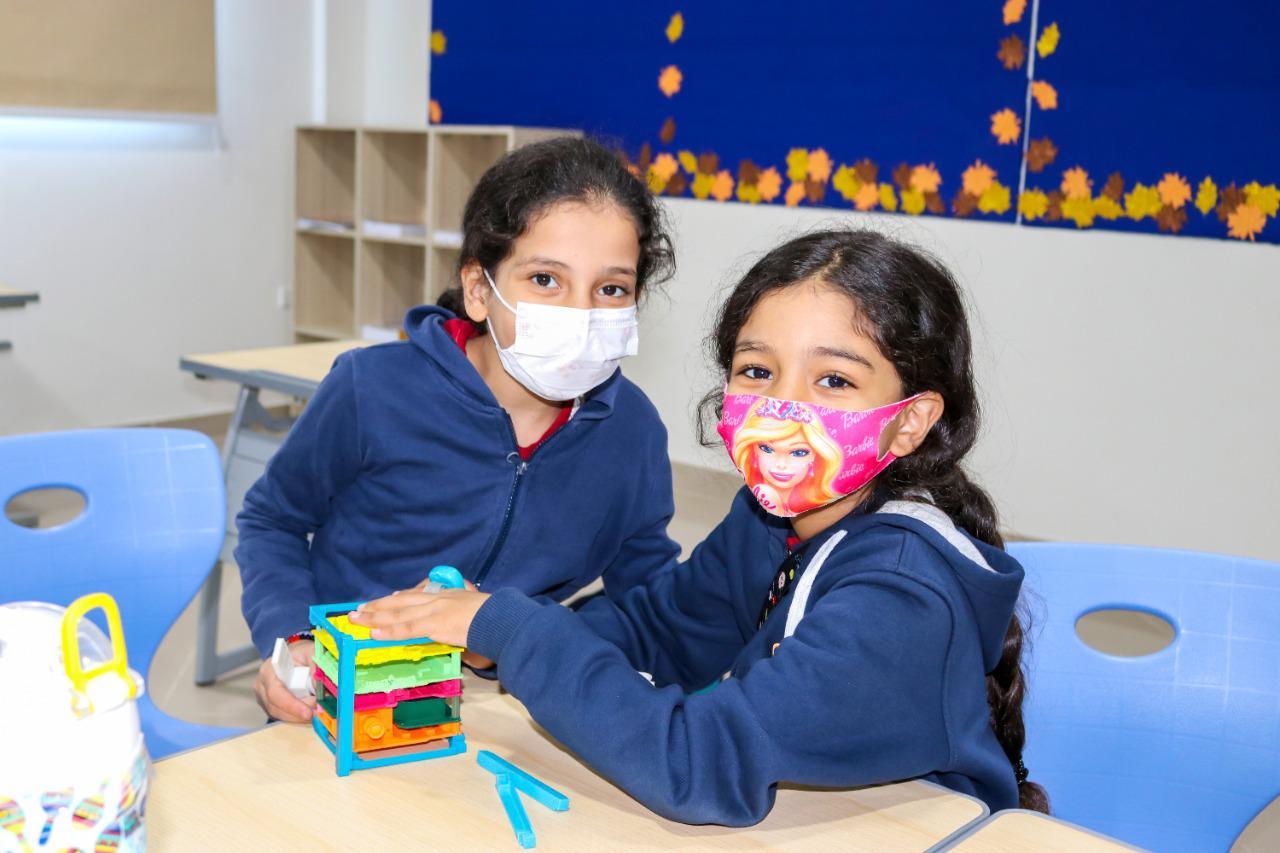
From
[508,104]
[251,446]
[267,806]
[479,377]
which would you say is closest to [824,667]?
[267,806]

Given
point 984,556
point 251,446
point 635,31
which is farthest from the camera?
point 635,31

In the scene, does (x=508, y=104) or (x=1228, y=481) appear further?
(x=508, y=104)

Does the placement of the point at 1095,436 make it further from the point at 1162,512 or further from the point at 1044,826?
the point at 1044,826

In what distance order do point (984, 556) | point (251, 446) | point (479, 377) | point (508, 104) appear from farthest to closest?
point (508, 104) < point (251, 446) < point (479, 377) < point (984, 556)

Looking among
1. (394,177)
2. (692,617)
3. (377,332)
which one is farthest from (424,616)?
(394,177)

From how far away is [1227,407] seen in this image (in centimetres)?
340

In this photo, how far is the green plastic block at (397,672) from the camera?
3.10 feet

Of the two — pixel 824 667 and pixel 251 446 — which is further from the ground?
pixel 824 667

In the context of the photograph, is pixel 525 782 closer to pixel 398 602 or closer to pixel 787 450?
pixel 398 602

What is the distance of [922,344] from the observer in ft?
3.70

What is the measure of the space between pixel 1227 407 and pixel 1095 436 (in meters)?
0.39

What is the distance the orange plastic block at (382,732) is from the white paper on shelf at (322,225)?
4.53 meters

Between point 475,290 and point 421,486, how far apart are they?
0.86ft

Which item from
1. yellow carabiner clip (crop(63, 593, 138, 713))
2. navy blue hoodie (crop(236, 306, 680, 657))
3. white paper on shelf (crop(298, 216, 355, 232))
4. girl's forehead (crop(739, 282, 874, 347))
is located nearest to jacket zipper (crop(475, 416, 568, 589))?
navy blue hoodie (crop(236, 306, 680, 657))
